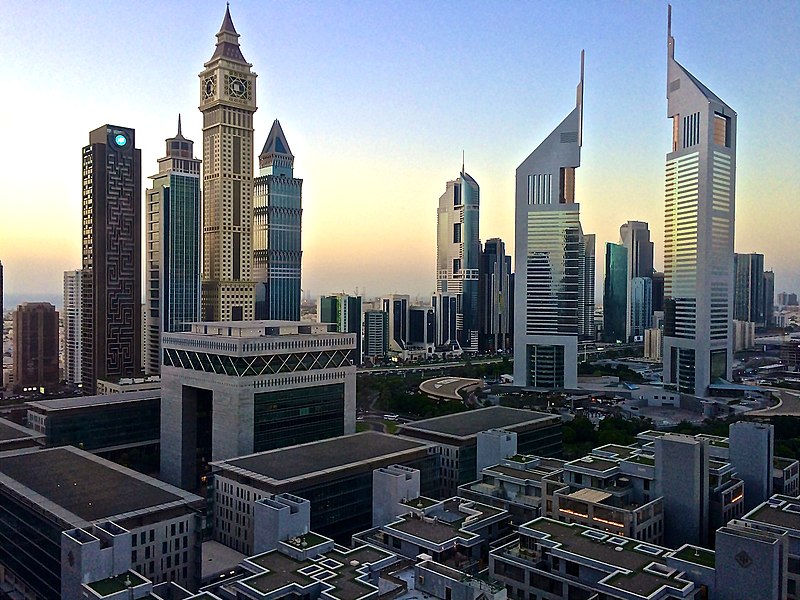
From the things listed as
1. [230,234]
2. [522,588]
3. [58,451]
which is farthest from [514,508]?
[230,234]

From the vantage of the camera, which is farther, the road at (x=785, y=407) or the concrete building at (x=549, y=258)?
the concrete building at (x=549, y=258)

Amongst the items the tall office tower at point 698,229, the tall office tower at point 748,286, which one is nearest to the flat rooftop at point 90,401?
the tall office tower at point 698,229

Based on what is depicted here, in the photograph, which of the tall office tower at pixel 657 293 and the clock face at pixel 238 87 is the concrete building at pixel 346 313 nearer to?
the clock face at pixel 238 87

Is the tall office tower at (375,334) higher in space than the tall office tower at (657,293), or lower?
lower

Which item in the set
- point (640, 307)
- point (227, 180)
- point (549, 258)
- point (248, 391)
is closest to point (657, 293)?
point (640, 307)

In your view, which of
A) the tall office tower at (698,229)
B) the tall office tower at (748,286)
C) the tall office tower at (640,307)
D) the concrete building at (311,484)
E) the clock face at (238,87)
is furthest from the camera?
the tall office tower at (640,307)

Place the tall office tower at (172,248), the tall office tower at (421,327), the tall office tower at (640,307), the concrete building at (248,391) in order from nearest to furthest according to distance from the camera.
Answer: the concrete building at (248,391) → the tall office tower at (172,248) → the tall office tower at (421,327) → the tall office tower at (640,307)

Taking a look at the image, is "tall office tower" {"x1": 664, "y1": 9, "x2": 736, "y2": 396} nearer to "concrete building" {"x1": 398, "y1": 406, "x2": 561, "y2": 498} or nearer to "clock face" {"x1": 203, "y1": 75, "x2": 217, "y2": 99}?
"concrete building" {"x1": 398, "y1": 406, "x2": 561, "y2": 498}
